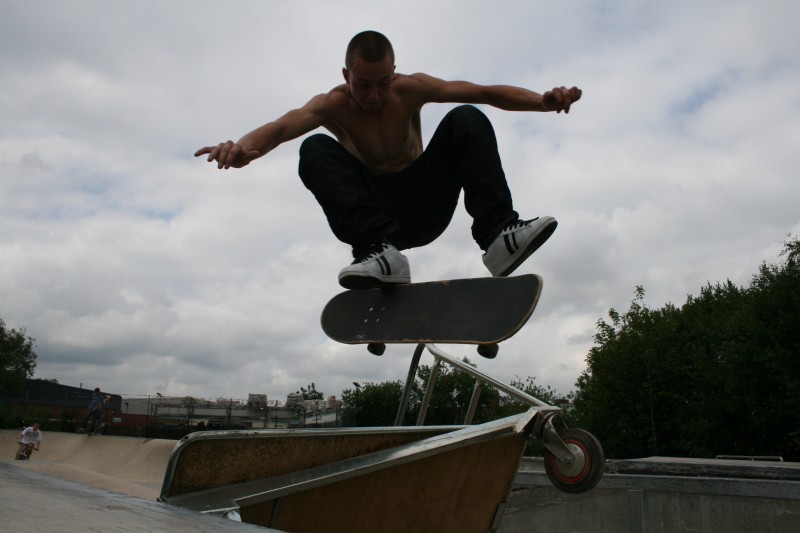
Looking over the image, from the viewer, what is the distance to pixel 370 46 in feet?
10.2

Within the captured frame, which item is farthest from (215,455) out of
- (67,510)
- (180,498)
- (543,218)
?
(543,218)

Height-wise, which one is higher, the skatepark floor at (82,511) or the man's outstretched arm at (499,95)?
the man's outstretched arm at (499,95)

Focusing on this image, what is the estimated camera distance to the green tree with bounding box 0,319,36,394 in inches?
2087

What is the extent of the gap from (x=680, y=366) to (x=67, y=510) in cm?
3576

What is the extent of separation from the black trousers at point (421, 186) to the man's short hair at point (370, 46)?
54 cm

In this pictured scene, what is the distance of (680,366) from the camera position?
33.0 m

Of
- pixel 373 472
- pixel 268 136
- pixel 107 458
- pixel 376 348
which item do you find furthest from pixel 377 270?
pixel 107 458

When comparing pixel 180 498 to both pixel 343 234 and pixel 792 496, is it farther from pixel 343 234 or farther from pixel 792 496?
pixel 792 496

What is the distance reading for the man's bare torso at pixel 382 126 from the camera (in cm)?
345

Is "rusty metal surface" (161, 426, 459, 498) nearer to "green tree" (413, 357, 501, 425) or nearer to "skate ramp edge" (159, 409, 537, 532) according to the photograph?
"skate ramp edge" (159, 409, 537, 532)

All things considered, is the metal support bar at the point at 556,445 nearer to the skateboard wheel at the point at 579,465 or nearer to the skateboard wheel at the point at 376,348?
the skateboard wheel at the point at 579,465

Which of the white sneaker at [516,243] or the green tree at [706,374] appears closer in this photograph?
the white sneaker at [516,243]

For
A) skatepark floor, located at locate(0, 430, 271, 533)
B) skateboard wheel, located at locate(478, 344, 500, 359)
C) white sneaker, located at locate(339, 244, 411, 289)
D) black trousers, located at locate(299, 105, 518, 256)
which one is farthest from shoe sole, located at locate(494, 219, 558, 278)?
skatepark floor, located at locate(0, 430, 271, 533)

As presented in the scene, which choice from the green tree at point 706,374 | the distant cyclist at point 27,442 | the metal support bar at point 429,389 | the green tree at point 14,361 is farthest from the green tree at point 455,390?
the green tree at point 14,361
